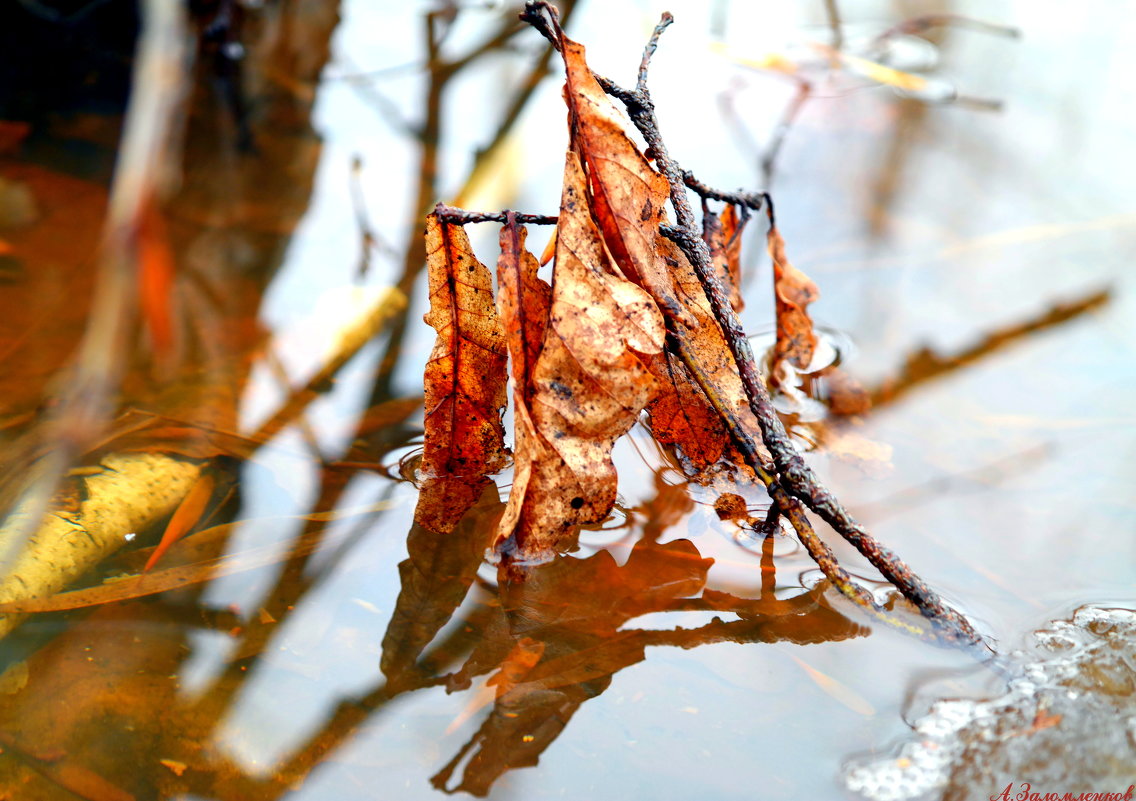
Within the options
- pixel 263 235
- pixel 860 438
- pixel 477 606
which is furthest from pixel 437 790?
pixel 263 235

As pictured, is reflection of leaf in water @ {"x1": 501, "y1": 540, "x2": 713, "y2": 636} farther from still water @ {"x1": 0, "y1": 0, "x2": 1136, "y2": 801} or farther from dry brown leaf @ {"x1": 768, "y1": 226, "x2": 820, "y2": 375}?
dry brown leaf @ {"x1": 768, "y1": 226, "x2": 820, "y2": 375}

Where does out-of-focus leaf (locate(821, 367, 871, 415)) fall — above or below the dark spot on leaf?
above

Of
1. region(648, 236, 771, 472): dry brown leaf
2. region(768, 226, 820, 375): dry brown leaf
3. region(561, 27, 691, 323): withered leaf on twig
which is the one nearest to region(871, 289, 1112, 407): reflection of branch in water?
region(768, 226, 820, 375): dry brown leaf

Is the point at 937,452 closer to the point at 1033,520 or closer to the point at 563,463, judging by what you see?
the point at 1033,520

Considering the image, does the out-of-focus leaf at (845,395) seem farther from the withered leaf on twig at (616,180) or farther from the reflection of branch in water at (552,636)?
the withered leaf on twig at (616,180)

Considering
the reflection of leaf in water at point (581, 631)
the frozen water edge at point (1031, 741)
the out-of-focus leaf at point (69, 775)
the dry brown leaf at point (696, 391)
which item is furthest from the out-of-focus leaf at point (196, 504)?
the frozen water edge at point (1031, 741)
